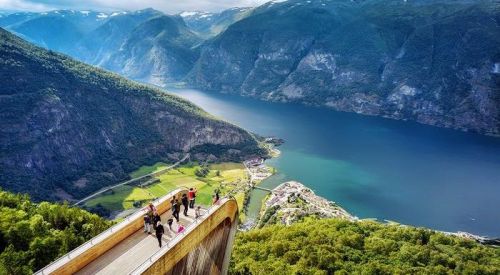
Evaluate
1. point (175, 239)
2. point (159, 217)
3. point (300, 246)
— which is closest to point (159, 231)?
point (159, 217)

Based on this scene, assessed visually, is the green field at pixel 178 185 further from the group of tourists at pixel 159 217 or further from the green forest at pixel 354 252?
the group of tourists at pixel 159 217

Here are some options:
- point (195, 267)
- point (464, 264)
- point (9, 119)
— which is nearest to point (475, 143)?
point (464, 264)

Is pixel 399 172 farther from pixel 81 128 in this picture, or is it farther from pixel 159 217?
pixel 159 217

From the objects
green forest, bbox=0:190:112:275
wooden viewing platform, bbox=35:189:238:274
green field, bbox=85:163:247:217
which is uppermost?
wooden viewing platform, bbox=35:189:238:274

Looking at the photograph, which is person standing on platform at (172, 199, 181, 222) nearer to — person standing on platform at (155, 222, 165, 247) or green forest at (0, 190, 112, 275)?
person standing on platform at (155, 222, 165, 247)

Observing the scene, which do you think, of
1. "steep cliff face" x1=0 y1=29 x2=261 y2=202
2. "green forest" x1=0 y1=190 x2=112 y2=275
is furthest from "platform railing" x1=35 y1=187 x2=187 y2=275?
"steep cliff face" x1=0 y1=29 x2=261 y2=202

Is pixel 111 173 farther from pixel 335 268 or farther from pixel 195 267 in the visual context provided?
pixel 195 267
